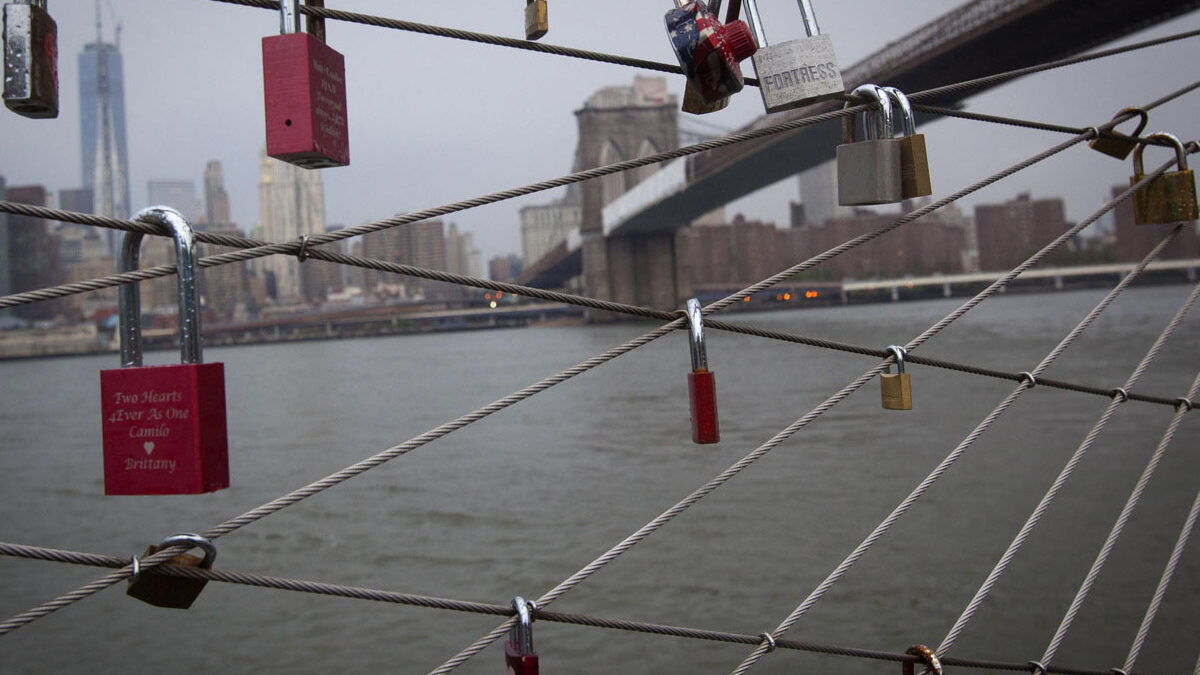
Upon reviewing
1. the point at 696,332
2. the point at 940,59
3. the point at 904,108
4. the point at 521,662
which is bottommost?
the point at 521,662

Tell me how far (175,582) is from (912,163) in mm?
1155

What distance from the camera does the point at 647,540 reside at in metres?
5.11

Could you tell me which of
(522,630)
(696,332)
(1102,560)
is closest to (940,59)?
(1102,560)

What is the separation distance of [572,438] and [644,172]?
1046 inches

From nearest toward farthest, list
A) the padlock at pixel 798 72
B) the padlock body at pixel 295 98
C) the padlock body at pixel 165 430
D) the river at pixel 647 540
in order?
the padlock body at pixel 165 430, the padlock body at pixel 295 98, the padlock at pixel 798 72, the river at pixel 647 540

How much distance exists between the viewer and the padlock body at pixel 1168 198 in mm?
2170

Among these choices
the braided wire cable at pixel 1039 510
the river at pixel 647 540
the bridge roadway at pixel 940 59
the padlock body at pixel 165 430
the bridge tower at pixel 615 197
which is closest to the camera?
the padlock body at pixel 165 430

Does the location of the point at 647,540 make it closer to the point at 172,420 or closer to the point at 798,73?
the point at 798,73

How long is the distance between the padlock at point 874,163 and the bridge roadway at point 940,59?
43.0 ft

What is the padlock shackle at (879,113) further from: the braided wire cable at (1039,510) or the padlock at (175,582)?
the padlock at (175,582)

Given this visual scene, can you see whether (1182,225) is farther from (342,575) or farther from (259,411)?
(259,411)

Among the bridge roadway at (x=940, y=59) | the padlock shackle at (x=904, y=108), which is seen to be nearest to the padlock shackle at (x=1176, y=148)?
the padlock shackle at (x=904, y=108)

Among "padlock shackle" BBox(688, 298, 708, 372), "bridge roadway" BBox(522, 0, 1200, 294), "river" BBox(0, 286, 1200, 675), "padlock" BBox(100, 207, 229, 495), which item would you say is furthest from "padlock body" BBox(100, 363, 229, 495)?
"bridge roadway" BBox(522, 0, 1200, 294)

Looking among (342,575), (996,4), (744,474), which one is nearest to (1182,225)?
(342,575)
